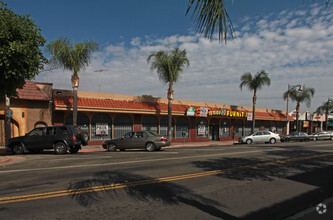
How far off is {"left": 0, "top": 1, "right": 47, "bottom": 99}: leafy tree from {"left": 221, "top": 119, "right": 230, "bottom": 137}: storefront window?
84.6 feet

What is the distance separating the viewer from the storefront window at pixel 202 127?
30.5 m

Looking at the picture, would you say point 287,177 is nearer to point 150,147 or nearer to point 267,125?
point 150,147

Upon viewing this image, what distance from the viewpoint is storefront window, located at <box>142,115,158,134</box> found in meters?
25.5

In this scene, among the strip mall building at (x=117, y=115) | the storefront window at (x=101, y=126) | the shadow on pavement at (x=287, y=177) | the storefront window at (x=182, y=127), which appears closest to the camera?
the shadow on pavement at (x=287, y=177)

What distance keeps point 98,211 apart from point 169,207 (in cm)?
143

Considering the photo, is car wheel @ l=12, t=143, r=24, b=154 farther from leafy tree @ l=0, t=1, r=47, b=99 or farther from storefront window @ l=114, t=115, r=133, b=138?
storefront window @ l=114, t=115, r=133, b=138

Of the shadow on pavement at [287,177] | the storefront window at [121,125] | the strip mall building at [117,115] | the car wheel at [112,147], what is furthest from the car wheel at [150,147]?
the storefront window at [121,125]

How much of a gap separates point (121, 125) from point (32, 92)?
8292 mm

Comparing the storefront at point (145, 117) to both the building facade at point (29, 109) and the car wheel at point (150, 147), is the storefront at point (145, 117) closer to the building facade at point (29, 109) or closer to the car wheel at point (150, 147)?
the building facade at point (29, 109)

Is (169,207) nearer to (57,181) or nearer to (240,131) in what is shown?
(57,181)

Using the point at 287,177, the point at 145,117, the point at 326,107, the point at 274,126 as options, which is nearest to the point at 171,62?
the point at 145,117

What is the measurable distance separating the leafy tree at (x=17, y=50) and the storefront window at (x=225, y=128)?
25793mm

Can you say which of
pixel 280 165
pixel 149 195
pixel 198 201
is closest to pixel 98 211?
pixel 149 195

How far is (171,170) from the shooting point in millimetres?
8914
